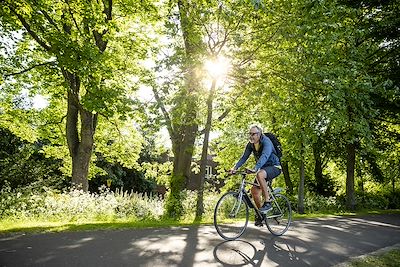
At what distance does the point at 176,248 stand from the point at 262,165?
2.37 meters

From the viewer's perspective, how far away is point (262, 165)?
7.45m

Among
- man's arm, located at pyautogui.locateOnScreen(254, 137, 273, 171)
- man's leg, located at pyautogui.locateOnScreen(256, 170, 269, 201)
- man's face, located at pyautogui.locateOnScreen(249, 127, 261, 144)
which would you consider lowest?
man's leg, located at pyautogui.locateOnScreen(256, 170, 269, 201)

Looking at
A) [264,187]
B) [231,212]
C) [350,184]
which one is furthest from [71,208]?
Result: [350,184]

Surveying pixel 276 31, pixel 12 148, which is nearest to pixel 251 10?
pixel 276 31

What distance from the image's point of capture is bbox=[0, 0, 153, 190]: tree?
13.1 m

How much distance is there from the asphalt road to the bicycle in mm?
206

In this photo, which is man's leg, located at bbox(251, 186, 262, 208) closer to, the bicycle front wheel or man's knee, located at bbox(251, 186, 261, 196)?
man's knee, located at bbox(251, 186, 261, 196)

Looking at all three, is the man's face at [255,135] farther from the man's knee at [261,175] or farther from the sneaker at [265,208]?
the sneaker at [265,208]

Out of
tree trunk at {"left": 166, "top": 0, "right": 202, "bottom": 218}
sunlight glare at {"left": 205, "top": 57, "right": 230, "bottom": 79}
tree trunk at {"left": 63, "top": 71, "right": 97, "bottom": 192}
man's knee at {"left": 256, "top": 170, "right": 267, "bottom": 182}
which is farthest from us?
tree trunk at {"left": 63, "top": 71, "right": 97, "bottom": 192}

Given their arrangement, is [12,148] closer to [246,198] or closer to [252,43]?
[252,43]

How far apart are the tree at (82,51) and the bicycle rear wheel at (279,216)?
7.27m

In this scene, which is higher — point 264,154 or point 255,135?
point 255,135

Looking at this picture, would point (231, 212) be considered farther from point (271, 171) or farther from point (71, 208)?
point (71, 208)

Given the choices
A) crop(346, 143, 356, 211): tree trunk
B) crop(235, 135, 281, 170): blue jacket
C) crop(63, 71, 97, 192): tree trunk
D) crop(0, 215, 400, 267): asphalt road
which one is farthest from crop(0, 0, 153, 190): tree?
crop(346, 143, 356, 211): tree trunk
